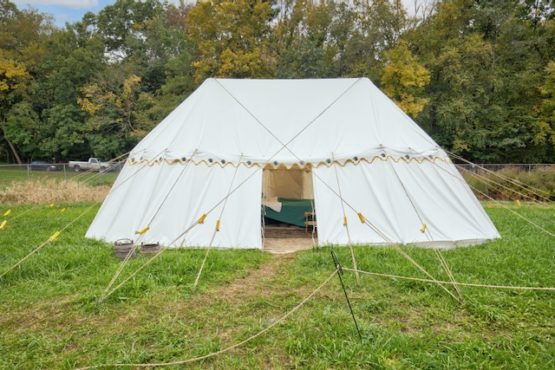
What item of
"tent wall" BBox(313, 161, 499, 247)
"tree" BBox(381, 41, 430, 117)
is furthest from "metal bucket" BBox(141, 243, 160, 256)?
"tree" BBox(381, 41, 430, 117)

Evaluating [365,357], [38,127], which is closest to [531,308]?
[365,357]

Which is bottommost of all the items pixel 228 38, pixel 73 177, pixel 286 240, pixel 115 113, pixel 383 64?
pixel 286 240

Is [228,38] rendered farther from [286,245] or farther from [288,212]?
[286,245]

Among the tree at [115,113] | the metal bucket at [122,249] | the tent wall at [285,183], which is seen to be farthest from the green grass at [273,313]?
the tree at [115,113]

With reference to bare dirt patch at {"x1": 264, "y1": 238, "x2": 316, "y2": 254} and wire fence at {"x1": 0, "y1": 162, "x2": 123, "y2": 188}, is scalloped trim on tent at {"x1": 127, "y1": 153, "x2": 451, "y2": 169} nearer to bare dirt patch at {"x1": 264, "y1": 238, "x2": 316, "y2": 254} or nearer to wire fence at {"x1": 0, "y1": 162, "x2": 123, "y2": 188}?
bare dirt patch at {"x1": 264, "y1": 238, "x2": 316, "y2": 254}

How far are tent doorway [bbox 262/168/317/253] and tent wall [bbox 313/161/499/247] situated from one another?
555 mm

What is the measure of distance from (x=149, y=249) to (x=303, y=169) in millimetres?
2875

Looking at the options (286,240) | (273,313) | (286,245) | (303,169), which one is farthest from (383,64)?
(273,313)

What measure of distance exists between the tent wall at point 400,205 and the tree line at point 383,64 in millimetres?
11144

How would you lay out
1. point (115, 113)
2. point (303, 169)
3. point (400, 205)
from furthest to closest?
1. point (115, 113)
2. point (303, 169)
3. point (400, 205)

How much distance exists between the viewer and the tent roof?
6.45 meters

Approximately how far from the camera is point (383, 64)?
737 inches

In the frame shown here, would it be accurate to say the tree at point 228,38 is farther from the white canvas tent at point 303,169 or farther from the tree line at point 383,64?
the white canvas tent at point 303,169

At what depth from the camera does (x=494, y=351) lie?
2918mm
